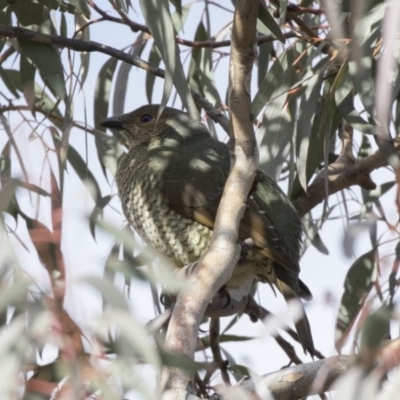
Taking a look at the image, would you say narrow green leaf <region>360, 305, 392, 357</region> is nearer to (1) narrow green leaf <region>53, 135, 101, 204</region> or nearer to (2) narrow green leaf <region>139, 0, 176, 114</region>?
(2) narrow green leaf <region>139, 0, 176, 114</region>

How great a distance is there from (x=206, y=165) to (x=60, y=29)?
0.97m

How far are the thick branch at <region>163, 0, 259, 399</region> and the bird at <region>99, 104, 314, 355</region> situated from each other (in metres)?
1.53

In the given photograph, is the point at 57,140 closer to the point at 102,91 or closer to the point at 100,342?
the point at 102,91

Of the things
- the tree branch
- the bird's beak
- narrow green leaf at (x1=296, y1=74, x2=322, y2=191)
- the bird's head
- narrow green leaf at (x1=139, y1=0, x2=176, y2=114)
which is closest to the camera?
narrow green leaf at (x1=139, y1=0, x2=176, y2=114)

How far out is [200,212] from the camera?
4.25 m

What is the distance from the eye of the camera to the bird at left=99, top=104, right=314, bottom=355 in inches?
163

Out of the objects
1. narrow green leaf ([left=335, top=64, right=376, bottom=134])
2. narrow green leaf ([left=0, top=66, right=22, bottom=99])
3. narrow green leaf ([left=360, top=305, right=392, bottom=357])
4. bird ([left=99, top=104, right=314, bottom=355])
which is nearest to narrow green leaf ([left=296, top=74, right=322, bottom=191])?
narrow green leaf ([left=335, top=64, right=376, bottom=134])

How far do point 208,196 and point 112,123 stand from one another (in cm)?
84

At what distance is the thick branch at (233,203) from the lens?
2.20 m

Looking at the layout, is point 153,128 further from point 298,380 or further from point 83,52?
point 298,380

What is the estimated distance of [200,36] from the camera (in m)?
4.72

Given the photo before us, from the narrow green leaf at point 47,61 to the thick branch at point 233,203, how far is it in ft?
4.16

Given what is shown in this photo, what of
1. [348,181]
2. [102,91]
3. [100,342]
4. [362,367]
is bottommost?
[362,367]

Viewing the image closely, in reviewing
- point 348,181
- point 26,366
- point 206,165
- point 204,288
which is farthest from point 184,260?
point 26,366
